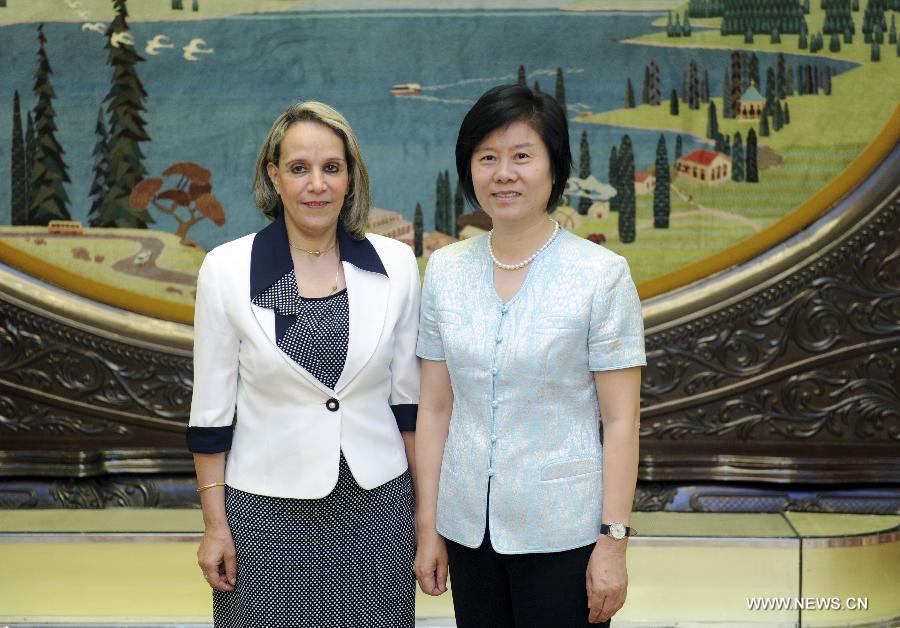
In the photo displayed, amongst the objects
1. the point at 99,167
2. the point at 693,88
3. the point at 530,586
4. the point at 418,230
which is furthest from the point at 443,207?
the point at 530,586

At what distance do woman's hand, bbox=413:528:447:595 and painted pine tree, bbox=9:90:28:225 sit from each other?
245 centimetres

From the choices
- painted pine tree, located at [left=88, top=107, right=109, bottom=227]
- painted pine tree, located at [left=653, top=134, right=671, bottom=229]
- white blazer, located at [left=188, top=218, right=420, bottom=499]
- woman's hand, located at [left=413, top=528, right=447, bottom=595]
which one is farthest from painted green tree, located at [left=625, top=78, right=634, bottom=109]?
woman's hand, located at [left=413, top=528, right=447, bottom=595]

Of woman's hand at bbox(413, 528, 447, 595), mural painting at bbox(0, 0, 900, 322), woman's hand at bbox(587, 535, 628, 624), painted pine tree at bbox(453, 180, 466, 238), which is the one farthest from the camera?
painted pine tree at bbox(453, 180, 466, 238)

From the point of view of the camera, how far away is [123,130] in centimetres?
371

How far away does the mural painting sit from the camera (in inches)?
141

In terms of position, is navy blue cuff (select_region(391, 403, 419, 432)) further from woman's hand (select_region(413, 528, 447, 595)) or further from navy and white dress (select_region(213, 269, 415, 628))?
woman's hand (select_region(413, 528, 447, 595))

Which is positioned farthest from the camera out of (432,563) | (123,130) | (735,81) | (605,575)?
(123,130)

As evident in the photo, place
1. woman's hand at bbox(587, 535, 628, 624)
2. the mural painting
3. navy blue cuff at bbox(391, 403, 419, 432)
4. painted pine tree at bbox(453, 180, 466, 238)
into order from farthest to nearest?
painted pine tree at bbox(453, 180, 466, 238) < the mural painting < navy blue cuff at bbox(391, 403, 419, 432) < woman's hand at bbox(587, 535, 628, 624)

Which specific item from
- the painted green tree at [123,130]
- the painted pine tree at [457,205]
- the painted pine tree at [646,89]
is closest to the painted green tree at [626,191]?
the painted pine tree at [646,89]

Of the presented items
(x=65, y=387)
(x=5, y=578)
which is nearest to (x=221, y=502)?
(x=5, y=578)

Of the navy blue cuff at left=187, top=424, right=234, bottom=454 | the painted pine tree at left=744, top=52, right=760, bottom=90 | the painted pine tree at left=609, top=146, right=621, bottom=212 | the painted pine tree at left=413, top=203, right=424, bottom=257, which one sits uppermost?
the painted pine tree at left=744, top=52, right=760, bottom=90

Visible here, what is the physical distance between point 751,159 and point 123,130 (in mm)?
2144

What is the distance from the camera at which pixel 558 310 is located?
5.73 ft

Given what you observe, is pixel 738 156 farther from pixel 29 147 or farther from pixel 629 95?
pixel 29 147
